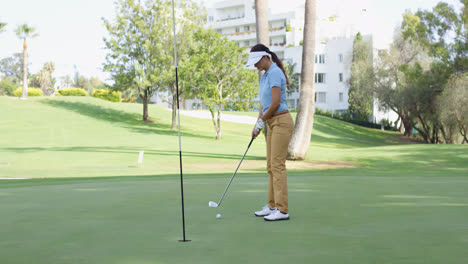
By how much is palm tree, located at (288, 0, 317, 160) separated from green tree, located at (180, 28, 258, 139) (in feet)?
68.8

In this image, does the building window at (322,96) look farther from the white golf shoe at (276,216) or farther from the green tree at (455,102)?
the white golf shoe at (276,216)

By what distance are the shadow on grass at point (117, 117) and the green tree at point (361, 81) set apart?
2674 centimetres

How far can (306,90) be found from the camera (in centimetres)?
2423

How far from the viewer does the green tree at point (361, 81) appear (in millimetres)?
68562

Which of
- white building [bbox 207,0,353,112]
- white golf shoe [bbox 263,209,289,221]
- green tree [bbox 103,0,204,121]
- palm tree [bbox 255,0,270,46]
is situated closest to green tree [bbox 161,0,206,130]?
green tree [bbox 103,0,204,121]

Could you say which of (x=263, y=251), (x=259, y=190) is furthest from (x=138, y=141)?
(x=263, y=251)

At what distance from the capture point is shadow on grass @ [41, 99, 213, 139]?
52.2 m

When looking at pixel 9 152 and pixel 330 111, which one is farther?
pixel 330 111

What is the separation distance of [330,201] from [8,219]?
5.31 metres

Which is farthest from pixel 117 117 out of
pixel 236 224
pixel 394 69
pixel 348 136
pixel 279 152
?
pixel 236 224

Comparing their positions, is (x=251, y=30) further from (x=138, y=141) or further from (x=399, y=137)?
(x=138, y=141)

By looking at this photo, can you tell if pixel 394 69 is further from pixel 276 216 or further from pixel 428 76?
pixel 276 216

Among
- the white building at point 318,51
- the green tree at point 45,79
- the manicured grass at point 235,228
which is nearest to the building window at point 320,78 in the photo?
the white building at point 318,51

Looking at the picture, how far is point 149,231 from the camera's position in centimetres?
665
